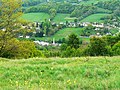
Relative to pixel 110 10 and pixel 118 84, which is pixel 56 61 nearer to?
pixel 118 84

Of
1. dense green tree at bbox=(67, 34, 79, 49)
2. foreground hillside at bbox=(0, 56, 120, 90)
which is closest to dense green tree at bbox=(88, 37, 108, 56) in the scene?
dense green tree at bbox=(67, 34, 79, 49)

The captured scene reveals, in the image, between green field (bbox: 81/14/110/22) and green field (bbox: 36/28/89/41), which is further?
green field (bbox: 81/14/110/22)

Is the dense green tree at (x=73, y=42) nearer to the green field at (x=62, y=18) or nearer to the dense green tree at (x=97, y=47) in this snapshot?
the dense green tree at (x=97, y=47)

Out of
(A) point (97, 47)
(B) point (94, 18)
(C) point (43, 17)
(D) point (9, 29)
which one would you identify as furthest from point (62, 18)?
(D) point (9, 29)

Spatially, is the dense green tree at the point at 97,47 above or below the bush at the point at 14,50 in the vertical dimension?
below

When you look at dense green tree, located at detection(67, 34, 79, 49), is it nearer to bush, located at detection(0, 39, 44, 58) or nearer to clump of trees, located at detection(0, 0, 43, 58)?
bush, located at detection(0, 39, 44, 58)

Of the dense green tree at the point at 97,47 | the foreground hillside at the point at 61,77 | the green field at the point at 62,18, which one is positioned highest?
→ the foreground hillside at the point at 61,77

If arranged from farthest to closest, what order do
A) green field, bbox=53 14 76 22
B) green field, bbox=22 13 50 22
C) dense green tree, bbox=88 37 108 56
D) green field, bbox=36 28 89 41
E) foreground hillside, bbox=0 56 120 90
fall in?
green field, bbox=53 14 76 22 < green field, bbox=22 13 50 22 < green field, bbox=36 28 89 41 < dense green tree, bbox=88 37 108 56 < foreground hillside, bbox=0 56 120 90

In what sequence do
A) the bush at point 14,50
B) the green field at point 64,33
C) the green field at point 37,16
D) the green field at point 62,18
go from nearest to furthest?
the bush at point 14,50 < the green field at point 64,33 < the green field at point 37,16 < the green field at point 62,18

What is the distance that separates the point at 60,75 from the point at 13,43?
1987 cm

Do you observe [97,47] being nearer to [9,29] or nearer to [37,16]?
[9,29]

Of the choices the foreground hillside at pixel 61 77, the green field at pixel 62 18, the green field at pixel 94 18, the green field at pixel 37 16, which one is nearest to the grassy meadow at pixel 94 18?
the green field at pixel 94 18

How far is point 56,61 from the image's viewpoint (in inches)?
725

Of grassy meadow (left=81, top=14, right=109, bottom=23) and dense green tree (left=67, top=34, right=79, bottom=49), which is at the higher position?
dense green tree (left=67, top=34, right=79, bottom=49)
